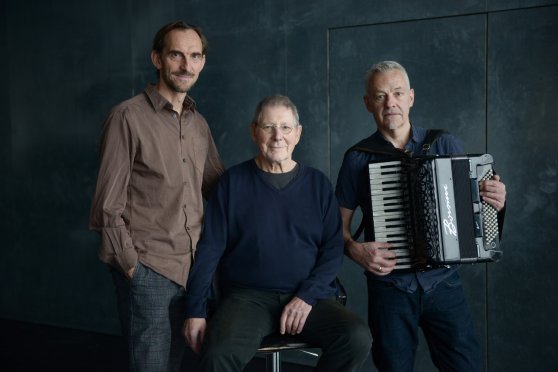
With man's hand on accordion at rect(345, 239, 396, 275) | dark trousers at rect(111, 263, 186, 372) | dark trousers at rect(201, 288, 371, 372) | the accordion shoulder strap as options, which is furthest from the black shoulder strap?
dark trousers at rect(111, 263, 186, 372)

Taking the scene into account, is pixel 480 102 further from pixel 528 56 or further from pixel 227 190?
pixel 227 190

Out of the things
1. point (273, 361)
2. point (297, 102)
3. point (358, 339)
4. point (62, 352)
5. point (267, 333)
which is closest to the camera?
point (358, 339)

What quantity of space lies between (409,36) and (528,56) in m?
0.67

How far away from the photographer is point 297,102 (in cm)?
367

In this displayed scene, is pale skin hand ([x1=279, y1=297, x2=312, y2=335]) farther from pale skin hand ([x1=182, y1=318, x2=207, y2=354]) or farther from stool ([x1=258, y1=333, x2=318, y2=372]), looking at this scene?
pale skin hand ([x1=182, y1=318, x2=207, y2=354])

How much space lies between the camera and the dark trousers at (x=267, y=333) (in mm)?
1922

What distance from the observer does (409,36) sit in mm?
3332

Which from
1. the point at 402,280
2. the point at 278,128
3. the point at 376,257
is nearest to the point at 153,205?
the point at 278,128

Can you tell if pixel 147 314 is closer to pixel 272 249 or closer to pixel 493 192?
pixel 272 249

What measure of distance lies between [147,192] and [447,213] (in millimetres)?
1145

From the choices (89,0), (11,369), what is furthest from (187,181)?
(89,0)

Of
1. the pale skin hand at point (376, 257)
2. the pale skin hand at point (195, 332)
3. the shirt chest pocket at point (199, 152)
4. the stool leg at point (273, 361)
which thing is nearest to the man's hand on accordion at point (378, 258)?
the pale skin hand at point (376, 257)

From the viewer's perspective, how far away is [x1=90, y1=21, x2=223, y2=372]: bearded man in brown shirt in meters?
2.13

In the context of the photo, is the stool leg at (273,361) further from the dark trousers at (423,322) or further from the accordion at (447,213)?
the accordion at (447,213)
